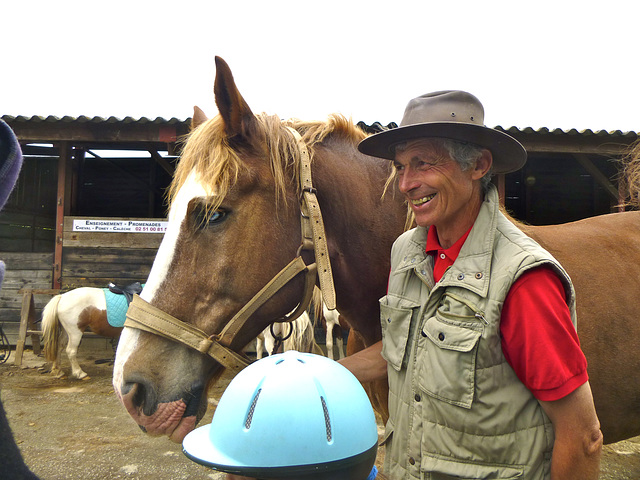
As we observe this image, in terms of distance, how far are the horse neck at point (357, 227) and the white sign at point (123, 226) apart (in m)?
6.09

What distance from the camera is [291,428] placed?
0.84 metres

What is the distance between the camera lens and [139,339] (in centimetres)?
130

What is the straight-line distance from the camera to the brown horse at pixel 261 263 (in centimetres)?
131

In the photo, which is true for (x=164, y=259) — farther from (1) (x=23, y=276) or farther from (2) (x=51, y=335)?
(1) (x=23, y=276)

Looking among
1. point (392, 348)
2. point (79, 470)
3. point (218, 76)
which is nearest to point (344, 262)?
point (392, 348)

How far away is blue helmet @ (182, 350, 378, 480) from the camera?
32.5 inches

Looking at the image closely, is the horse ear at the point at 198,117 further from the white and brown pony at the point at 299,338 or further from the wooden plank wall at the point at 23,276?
the wooden plank wall at the point at 23,276

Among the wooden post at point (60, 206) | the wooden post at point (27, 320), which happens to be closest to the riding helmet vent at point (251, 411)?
the wooden post at point (27, 320)

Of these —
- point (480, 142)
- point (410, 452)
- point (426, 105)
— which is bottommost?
point (410, 452)

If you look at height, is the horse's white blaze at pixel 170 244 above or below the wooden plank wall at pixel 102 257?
above

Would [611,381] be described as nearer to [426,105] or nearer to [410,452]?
[410,452]

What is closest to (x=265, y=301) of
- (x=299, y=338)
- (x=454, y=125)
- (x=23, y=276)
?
(x=454, y=125)

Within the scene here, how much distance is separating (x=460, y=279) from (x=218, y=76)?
1052mm

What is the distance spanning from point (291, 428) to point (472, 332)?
512 millimetres
